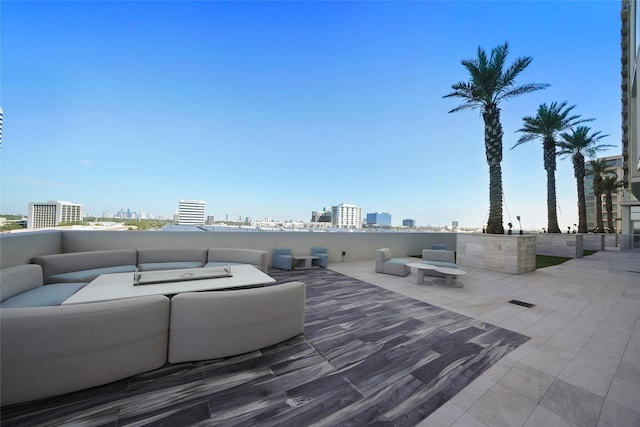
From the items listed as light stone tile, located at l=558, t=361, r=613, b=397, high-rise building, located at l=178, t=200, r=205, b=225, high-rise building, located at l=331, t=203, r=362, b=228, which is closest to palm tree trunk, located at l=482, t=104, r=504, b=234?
high-rise building, located at l=331, t=203, r=362, b=228

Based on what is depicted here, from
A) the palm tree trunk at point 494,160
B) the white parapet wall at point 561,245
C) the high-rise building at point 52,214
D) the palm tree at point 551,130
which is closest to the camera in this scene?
the high-rise building at point 52,214

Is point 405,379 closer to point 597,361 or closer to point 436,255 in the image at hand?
point 597,361

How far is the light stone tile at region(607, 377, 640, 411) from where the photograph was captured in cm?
181

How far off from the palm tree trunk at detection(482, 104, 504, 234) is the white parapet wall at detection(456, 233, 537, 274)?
593 millimetres

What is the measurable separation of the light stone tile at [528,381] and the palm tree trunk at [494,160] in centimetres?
666

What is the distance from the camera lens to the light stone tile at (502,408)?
1.59 metres

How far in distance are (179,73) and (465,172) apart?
1472 centimetres

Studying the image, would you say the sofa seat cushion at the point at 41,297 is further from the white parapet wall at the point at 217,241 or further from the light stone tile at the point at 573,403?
the light stone tile at the point at 573,403

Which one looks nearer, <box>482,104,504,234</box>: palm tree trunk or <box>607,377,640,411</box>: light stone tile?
<box>607,377,640,411</box>: light stone tile

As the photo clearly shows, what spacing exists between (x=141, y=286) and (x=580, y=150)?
73.1 feet

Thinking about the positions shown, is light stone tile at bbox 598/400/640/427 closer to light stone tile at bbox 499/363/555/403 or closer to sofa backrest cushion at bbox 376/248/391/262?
light stone tile at bbox 499/363/555/403

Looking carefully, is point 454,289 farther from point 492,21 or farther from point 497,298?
point 492,21

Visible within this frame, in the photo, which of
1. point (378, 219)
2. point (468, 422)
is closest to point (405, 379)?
point (468, 422)

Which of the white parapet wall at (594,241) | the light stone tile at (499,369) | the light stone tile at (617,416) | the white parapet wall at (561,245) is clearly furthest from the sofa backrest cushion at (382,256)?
the white parapet wall at (594,241)
